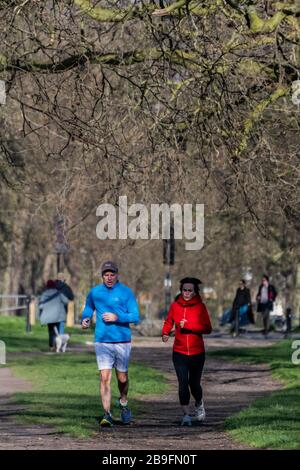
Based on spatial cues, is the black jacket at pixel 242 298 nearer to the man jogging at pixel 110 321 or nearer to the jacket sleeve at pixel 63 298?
the jacket sleeve at pixel 63 298

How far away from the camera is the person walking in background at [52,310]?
31.0m

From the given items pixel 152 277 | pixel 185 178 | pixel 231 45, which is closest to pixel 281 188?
pixel 185 178

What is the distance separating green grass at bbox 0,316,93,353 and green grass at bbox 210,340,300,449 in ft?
26.1

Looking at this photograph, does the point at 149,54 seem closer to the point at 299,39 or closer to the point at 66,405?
the point at 299,39

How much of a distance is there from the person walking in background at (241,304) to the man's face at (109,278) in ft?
76.8

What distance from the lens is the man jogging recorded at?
16516mm

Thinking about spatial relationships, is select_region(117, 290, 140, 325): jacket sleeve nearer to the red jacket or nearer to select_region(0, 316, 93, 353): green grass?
the red jacket

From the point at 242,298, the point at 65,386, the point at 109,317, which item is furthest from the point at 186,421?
the point at 242,298

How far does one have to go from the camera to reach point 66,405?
60.2 feet

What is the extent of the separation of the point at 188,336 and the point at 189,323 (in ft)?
0.75

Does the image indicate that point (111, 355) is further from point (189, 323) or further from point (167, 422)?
point (167, 422)

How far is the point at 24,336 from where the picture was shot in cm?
3700

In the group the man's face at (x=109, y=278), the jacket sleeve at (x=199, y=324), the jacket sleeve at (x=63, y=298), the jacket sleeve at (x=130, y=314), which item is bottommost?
the jacket sleeve at (x=199, y=324)

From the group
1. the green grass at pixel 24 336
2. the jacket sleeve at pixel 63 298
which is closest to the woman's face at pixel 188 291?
the green grass at pixel 24 336
